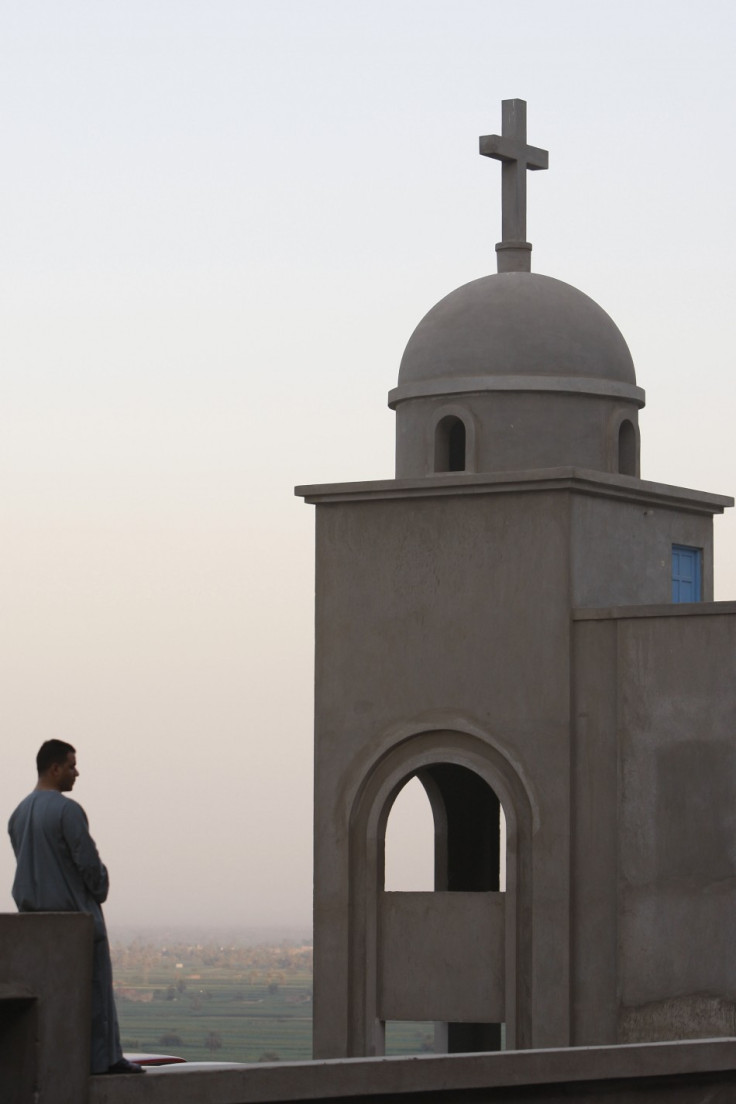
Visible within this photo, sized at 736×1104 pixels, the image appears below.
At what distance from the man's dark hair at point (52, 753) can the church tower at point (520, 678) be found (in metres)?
10.9

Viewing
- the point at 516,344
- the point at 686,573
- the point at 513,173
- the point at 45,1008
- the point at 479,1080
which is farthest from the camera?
the point at 513,173

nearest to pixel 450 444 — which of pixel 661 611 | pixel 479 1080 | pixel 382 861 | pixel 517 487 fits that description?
pixel 517 487

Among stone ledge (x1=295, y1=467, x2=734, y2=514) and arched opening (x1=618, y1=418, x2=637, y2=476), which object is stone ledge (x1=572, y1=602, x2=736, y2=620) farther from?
arched opening (x1=618, y1=418, x2=637, y2=476)

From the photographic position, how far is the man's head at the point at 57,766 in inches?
500

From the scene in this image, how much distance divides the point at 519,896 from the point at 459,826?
3.99m

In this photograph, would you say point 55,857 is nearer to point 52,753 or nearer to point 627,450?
point 52,753

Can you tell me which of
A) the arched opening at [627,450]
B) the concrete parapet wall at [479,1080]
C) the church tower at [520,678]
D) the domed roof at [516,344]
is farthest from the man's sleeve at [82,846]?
the arched opening at [627,450]

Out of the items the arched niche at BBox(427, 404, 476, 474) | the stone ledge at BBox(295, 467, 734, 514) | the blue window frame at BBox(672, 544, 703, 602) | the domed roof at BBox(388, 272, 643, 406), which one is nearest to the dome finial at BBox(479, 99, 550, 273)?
the domed roof at BBox(388, 272, 643, 406)

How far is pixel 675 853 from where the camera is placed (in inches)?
885

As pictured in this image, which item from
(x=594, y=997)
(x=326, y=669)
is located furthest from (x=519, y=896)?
(x=326, y=669)

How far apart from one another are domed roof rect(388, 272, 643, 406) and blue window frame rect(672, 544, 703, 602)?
1.77 m

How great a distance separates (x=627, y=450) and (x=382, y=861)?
5394mm

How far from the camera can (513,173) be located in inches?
1038

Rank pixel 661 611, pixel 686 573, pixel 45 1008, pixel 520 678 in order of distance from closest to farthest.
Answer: pixel 45 1008 → pixel 661 611 → pixel 520 678 → pixel 686 573
